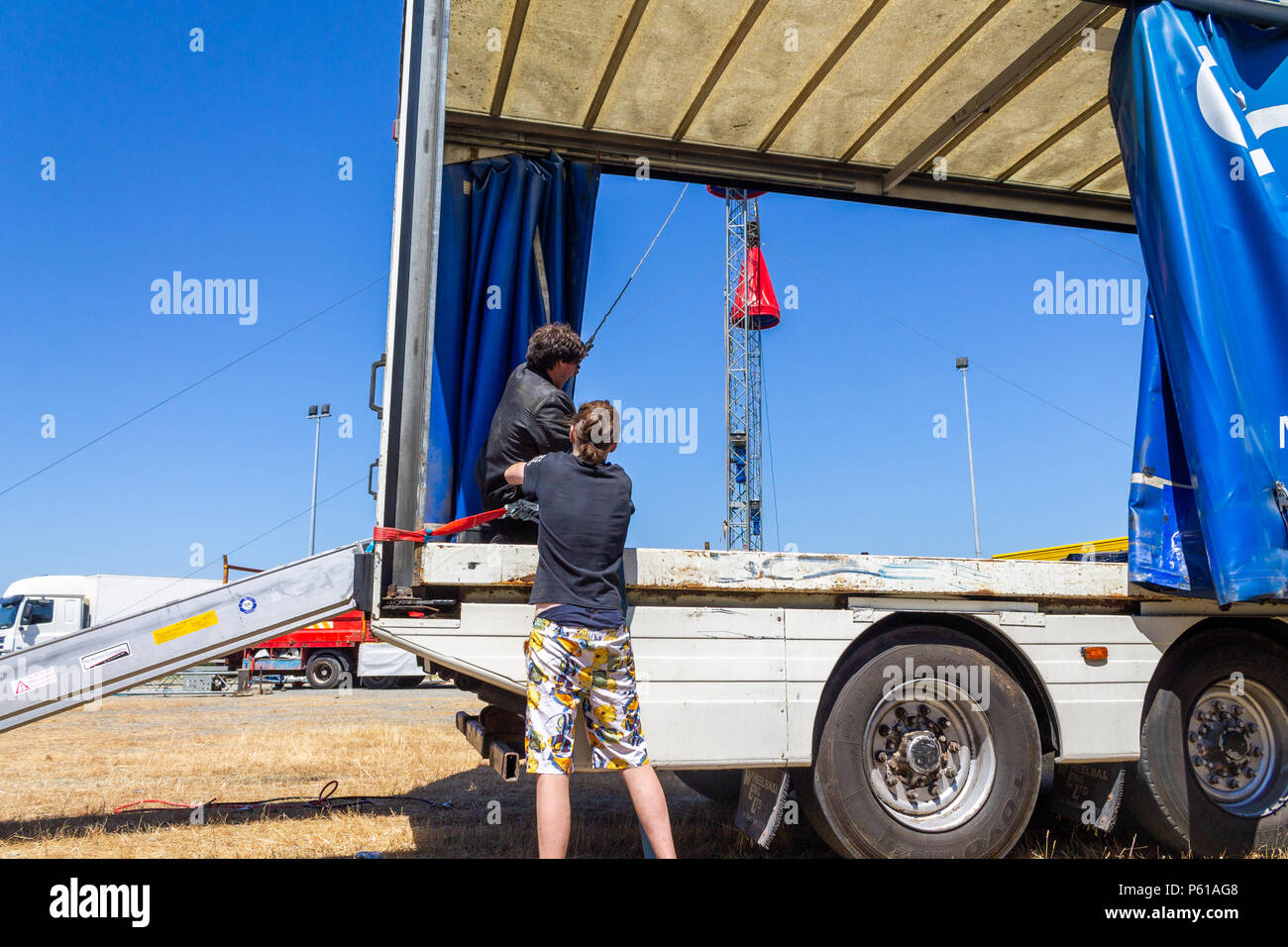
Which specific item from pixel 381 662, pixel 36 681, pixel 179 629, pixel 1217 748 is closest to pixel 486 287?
pixel 179 629

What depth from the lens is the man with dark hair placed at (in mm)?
3771

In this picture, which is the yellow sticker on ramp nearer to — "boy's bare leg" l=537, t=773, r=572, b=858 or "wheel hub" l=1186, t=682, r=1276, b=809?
"boy's bare leg" l=537, t=773, r=572, b=858

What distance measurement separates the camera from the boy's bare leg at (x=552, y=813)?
2.89 metres

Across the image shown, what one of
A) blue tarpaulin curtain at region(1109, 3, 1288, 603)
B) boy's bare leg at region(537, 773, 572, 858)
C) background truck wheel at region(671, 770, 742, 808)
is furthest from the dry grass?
blue tarpaulin curtain at region(1109, 3, 1288, 603)

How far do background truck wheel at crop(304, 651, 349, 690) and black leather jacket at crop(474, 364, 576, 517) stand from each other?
58.2 feet

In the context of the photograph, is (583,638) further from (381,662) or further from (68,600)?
(68,600)

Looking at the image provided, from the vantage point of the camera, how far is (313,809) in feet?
17.1

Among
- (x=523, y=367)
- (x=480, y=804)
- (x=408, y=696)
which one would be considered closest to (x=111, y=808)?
(x=480, y=804)

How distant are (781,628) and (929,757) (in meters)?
0.85

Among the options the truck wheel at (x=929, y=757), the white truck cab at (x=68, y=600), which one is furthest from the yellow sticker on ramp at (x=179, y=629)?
the white truck cab at (x=68, y=600)

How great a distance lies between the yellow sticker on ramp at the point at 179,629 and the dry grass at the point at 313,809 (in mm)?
1018
